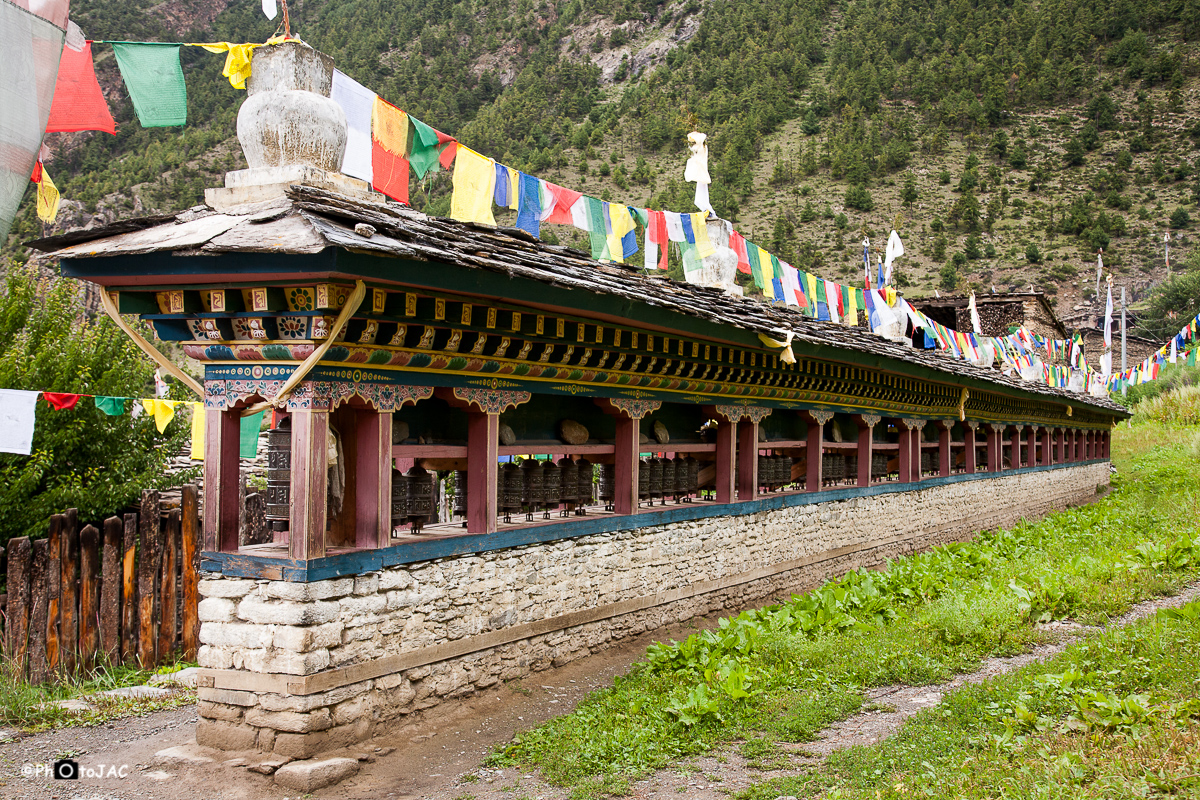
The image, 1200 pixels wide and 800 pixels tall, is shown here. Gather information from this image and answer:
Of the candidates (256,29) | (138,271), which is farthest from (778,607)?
(256,29)

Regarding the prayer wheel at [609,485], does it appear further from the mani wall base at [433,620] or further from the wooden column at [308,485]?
the wooden column at [308,485]

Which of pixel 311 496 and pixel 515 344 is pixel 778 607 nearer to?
pixel 515 344

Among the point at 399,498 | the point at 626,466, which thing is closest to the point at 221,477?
the point at 399,498

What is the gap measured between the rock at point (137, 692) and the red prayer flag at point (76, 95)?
190 inches

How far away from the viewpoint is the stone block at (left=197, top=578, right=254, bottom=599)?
599 cm

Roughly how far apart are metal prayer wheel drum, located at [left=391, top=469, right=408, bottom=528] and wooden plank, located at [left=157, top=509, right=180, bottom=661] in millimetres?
3188

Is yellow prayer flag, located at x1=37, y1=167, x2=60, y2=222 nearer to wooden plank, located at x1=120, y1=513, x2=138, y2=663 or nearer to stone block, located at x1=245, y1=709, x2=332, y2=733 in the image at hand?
wooden plank, located at x1=120, y1=513, x2=138, y2=663

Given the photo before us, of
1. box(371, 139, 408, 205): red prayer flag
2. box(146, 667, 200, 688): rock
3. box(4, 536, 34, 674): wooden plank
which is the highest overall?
box(371, 139, 408, 205): red prayer flag

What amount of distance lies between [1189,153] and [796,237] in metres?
32.3

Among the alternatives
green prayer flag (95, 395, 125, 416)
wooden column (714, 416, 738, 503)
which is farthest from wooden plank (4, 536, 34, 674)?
wooden column (714, 416, 738, 503)

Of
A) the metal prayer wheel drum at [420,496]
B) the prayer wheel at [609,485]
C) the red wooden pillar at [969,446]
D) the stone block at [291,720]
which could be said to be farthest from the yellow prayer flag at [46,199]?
the red wooden pillar at [969,446]

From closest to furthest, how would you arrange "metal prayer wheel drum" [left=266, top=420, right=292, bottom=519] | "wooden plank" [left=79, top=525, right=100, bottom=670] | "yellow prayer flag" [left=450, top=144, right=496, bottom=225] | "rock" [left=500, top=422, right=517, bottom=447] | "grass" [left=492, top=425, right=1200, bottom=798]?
1. "grass" [left=492, top=425, right=1200, bottom=798]
2. "metal prayer wheel drum" [left=266, top=420, right=292, bottom=519]
3. "rock" [left=500, top=422, right=517, bottom=447]
4. "wooden plank" [left=79, top=525, right=100, bottom=670]
5. "yellow prayer flag" [left=450, top=144, right=496, bottom=225]

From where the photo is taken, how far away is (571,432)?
29.7ft

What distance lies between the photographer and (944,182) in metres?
66.8
